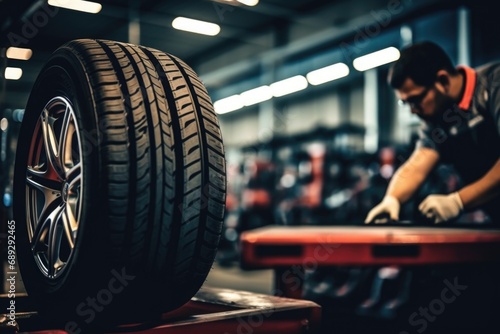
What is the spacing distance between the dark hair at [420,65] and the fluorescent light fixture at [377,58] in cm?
667

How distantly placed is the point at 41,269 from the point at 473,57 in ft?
16.9

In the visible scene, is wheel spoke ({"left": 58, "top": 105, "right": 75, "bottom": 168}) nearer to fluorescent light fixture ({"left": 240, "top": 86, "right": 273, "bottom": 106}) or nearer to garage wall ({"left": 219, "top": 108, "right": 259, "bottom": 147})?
fluorescent light fixture ({"left": 240, "top": 86, "right": 273, "bottom": 106})

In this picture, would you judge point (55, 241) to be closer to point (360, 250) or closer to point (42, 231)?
point (42, 231)

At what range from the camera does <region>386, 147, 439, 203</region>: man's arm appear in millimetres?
2439

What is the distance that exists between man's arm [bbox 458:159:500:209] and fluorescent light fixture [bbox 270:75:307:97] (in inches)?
344

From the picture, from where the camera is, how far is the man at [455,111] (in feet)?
6.83

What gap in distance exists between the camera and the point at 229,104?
13.4m

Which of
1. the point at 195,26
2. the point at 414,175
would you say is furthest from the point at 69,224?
the point at 195,26

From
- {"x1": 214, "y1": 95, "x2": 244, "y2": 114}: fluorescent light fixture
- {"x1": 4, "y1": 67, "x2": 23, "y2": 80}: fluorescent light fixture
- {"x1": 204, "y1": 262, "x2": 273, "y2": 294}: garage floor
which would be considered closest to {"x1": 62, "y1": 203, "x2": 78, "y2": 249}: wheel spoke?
{"x1": 4, "y1": 67, "x2": 23, "y2": 80}: fluorescent light fixture

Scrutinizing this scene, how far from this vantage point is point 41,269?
1.15 m

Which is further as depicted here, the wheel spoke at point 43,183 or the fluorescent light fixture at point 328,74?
the fluorescent light fixture at point 328,74

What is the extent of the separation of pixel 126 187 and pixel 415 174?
1.82 meters

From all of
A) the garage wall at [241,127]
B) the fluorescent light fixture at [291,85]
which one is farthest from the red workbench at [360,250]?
the garage wall at [241,127]

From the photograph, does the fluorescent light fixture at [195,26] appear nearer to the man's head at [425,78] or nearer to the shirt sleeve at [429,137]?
the shirt sleeve at [429,137]
